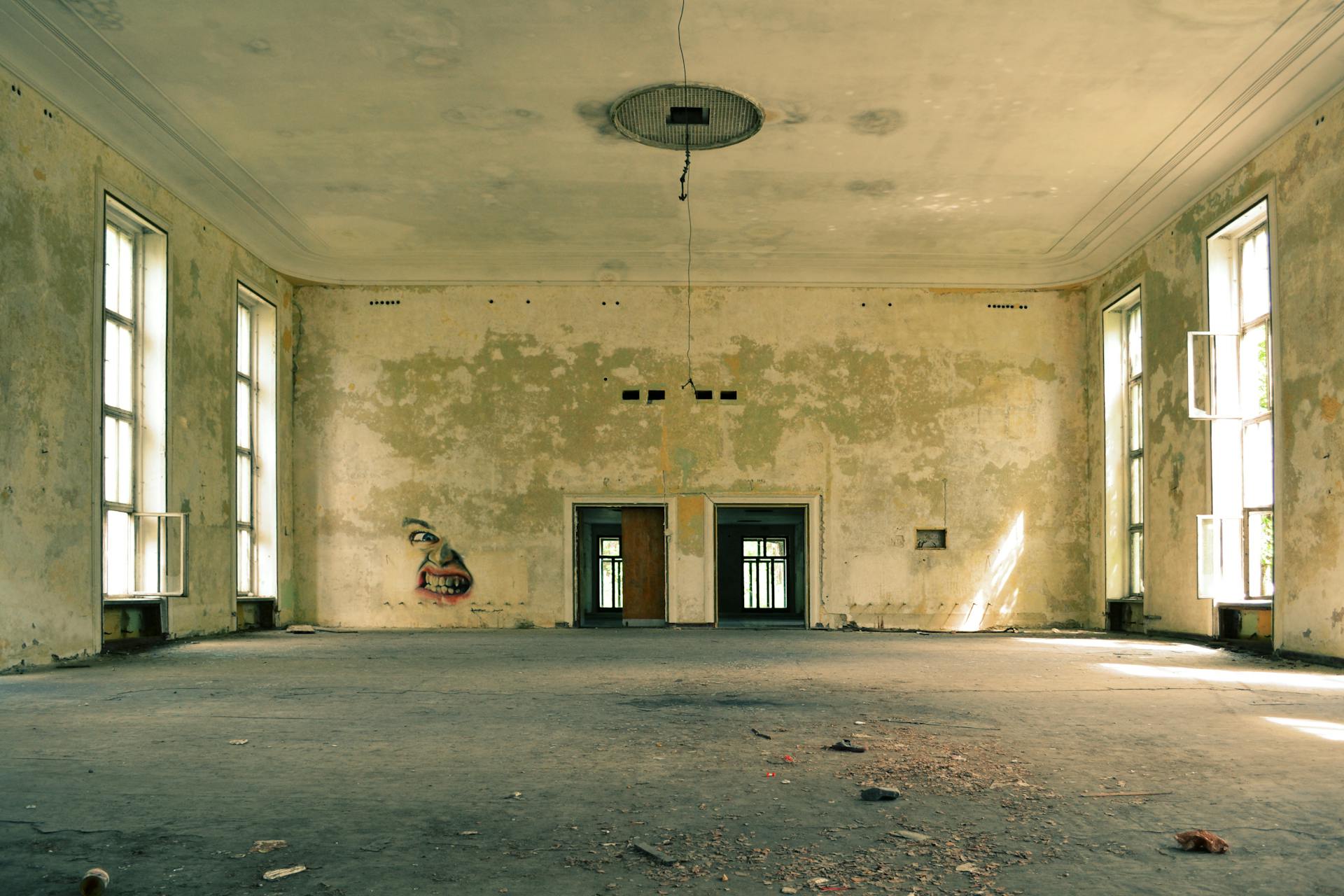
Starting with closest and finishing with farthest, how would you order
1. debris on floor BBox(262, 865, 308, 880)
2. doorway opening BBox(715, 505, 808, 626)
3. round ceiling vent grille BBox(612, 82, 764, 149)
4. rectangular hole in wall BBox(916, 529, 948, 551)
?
debris on floor BBox(262, 865, 308, 880)
round ceiling vent grille BBox(612, 82, 764, 149)
rectangular hole in wall BBox(916, 529, 948, 551)
doorway opening BBox(715, 505, 808, 626)

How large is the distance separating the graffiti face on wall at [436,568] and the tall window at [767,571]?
39.3 ft

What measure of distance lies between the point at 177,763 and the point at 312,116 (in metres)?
6.98

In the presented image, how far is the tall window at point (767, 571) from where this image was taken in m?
24.6

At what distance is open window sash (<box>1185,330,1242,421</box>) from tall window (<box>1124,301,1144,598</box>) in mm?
1902

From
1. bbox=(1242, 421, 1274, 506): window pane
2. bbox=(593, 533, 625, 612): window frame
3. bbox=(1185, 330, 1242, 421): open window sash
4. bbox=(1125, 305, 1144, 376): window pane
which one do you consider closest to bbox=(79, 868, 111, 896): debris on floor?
bbox=(1185, 330, 1242, 421): open window sash

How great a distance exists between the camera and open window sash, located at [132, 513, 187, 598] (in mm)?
9812

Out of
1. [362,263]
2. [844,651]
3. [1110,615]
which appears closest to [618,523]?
[362,263]

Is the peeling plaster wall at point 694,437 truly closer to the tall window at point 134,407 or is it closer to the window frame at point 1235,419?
the window frame at point 1235,419

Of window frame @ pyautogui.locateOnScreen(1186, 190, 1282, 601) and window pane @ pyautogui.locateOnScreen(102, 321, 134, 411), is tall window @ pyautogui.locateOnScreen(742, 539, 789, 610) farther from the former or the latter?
window pane @ pyautogui.locateOnScreen(102, 321, 134, 411)

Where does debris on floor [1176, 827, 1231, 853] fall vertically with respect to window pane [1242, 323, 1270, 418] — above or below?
below

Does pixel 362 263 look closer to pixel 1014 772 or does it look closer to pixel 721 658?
pixel 721 658

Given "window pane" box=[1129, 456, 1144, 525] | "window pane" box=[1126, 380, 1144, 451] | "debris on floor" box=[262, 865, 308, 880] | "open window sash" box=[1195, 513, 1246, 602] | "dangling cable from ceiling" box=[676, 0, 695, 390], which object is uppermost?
"dangling cable from ceiling" box=[676, 0, 695, 390]

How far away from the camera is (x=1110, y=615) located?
518 inches

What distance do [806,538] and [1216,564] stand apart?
5.29m
